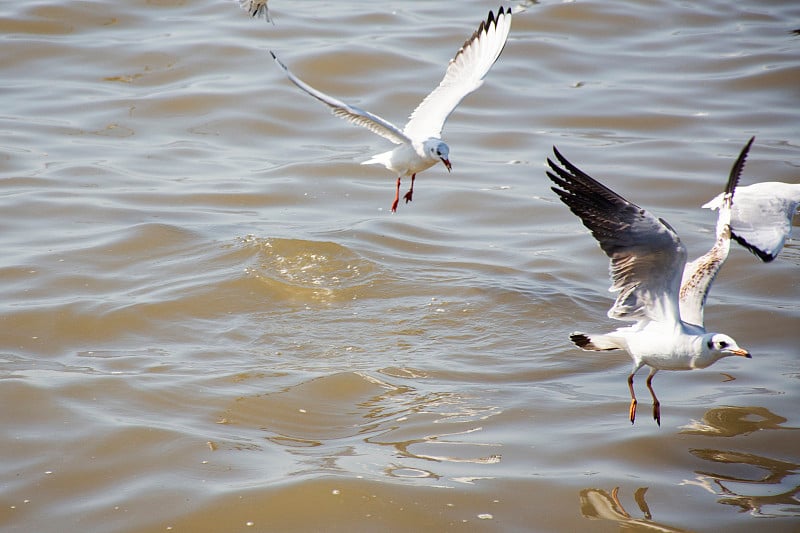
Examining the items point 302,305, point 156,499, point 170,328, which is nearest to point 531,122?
point 302,305

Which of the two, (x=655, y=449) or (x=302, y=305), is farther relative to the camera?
(x=302, y=305)

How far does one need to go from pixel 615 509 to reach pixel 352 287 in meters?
3.37

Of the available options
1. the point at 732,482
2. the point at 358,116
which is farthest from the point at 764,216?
the point at 358,116

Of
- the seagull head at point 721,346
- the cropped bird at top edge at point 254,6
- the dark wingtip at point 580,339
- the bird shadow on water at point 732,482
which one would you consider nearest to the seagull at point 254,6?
the cropped bird at top edge at point 254,6

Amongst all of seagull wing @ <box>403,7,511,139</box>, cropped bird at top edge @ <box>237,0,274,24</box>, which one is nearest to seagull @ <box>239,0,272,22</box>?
cropped bird at top edge @ <box>237,0,274,24</box>

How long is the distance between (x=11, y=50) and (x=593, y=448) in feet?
35.4

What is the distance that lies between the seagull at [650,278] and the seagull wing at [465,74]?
3238 mm

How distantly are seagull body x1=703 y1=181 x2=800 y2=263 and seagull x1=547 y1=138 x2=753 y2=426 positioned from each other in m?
0.16

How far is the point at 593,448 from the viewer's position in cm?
579

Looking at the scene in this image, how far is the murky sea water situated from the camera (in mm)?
5344

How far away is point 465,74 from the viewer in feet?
29.7

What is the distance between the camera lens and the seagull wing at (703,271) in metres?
5.87

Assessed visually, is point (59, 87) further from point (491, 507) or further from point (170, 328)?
point (491, 507)

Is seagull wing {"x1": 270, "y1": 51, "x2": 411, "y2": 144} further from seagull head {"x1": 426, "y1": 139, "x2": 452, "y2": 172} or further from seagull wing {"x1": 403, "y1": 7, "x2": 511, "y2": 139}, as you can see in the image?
seagull wing {"x1": 403, "y1": 7, "x2": 511, "y2": 139}
